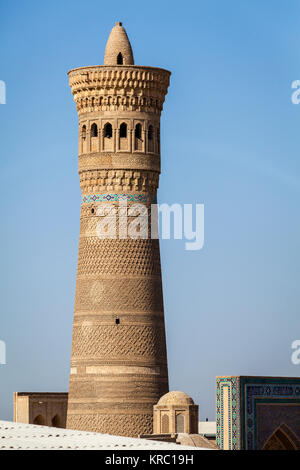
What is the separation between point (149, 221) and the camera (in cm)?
3619

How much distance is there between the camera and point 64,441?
21094 mm

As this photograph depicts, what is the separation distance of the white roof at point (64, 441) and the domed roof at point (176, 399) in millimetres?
10567

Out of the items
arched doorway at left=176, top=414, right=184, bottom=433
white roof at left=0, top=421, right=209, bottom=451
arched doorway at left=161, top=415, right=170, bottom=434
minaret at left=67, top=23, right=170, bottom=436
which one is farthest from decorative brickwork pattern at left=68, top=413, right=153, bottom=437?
white roof at left=0, top=421, right=209, bottom=451

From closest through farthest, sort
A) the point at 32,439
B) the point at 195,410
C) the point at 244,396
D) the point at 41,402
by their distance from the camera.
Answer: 1. the point at 32,439
2. the point at 244,396
3. the point at 195,410
4. the point at 41,402

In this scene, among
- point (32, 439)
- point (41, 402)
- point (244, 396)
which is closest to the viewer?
point (32, 439)

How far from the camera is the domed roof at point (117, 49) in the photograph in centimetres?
3681

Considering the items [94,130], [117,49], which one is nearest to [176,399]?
[94,130]

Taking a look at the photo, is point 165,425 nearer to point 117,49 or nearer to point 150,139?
point 150,139

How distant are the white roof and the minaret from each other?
11.0 metres

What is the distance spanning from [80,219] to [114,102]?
120 inches

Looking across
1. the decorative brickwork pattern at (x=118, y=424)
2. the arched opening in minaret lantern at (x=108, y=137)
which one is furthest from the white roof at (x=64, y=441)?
the arched opening in minaret lantern at (x=108, y=137)
